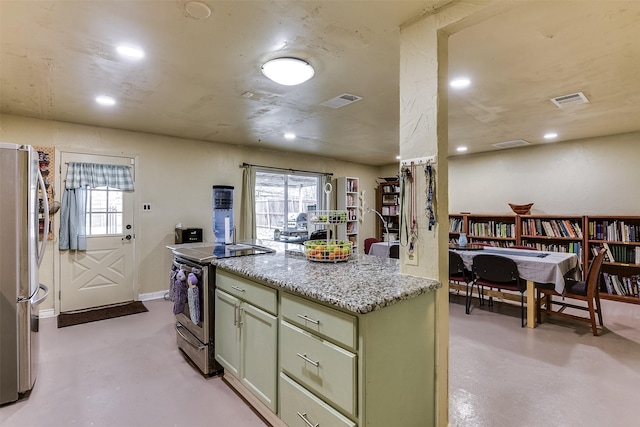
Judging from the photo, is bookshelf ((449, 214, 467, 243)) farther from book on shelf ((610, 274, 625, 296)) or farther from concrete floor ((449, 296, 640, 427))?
concrete floor ((449, 296, 640, 427))

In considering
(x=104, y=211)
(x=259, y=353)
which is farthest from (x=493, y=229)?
(x=104, y=211)

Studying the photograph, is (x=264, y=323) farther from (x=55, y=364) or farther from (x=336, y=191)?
(x=336, y=191)

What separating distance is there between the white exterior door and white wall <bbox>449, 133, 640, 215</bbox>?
227 inches

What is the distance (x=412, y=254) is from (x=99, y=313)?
403cm

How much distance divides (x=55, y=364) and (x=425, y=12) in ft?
12.5

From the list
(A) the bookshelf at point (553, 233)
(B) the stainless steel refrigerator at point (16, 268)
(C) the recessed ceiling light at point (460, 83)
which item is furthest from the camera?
(A) the bookshelf at point (553, 233)

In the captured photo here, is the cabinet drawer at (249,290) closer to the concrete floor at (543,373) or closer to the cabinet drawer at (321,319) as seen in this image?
the cabinet drawer at (321,319)

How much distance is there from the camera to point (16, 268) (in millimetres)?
2096

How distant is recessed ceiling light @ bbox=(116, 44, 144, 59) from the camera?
2.15 m

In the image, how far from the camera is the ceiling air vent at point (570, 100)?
3015mm

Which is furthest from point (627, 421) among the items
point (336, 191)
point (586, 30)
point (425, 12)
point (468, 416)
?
point (336, 191)

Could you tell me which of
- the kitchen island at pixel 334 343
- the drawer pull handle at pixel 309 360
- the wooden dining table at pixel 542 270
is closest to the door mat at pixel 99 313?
the kitchen island at pixel 334 343

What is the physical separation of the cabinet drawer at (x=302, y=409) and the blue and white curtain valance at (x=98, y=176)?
3.78 meters

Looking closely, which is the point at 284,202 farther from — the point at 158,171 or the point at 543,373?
the point at 543,373
